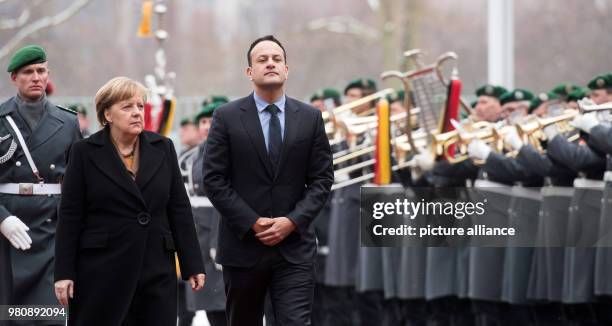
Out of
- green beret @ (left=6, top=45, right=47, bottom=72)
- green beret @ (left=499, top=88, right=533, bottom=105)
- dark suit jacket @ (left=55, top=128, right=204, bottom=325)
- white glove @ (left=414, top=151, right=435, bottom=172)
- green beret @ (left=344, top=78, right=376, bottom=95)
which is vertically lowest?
dark suit jacket @ (left=55, top=128, right=204, bottom=325)

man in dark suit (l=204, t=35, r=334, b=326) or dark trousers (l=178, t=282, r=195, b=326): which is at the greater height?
man in dark suit (l=204, t=35, r=334, b=326)

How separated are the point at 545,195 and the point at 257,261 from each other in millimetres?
3390

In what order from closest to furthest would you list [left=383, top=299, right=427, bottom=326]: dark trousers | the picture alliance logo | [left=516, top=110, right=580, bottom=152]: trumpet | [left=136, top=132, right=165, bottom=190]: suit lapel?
1. [left=136, top=132, right=165, bottom=190]: suit lapel
2. the picture alliance logo
3. [left=516, top=110, right=580, bottom=152]: trumpet
4. [left=383, top=299, right=427, bottom=326]: dark trousers

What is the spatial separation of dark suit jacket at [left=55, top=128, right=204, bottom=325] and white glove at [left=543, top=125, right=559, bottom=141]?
151 inches

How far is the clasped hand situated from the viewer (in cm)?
795

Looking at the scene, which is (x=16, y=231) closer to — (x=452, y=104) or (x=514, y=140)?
(x=514, y=140)

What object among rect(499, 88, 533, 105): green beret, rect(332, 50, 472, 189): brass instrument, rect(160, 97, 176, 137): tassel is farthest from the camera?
rect(160, 97, 176, 137): tassel

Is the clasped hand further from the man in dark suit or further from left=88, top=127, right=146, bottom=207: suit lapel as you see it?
left=88, top=127, right=146, bottom=207: suit lapel

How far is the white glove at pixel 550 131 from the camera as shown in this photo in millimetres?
10695

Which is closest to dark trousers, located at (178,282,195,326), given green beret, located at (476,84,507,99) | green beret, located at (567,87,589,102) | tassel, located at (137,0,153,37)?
tassel, located at (137,0,153,37)

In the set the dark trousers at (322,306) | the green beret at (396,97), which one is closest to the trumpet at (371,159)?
the green beret at (396,97)

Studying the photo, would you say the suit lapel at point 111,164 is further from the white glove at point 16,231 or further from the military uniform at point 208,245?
the military uniform at point 208,245

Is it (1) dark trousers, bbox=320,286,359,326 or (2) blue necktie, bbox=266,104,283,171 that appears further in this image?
(1) dark trousers, bbox=320,286,359,326

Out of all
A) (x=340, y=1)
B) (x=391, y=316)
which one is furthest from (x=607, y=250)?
(x=340, y=1)
